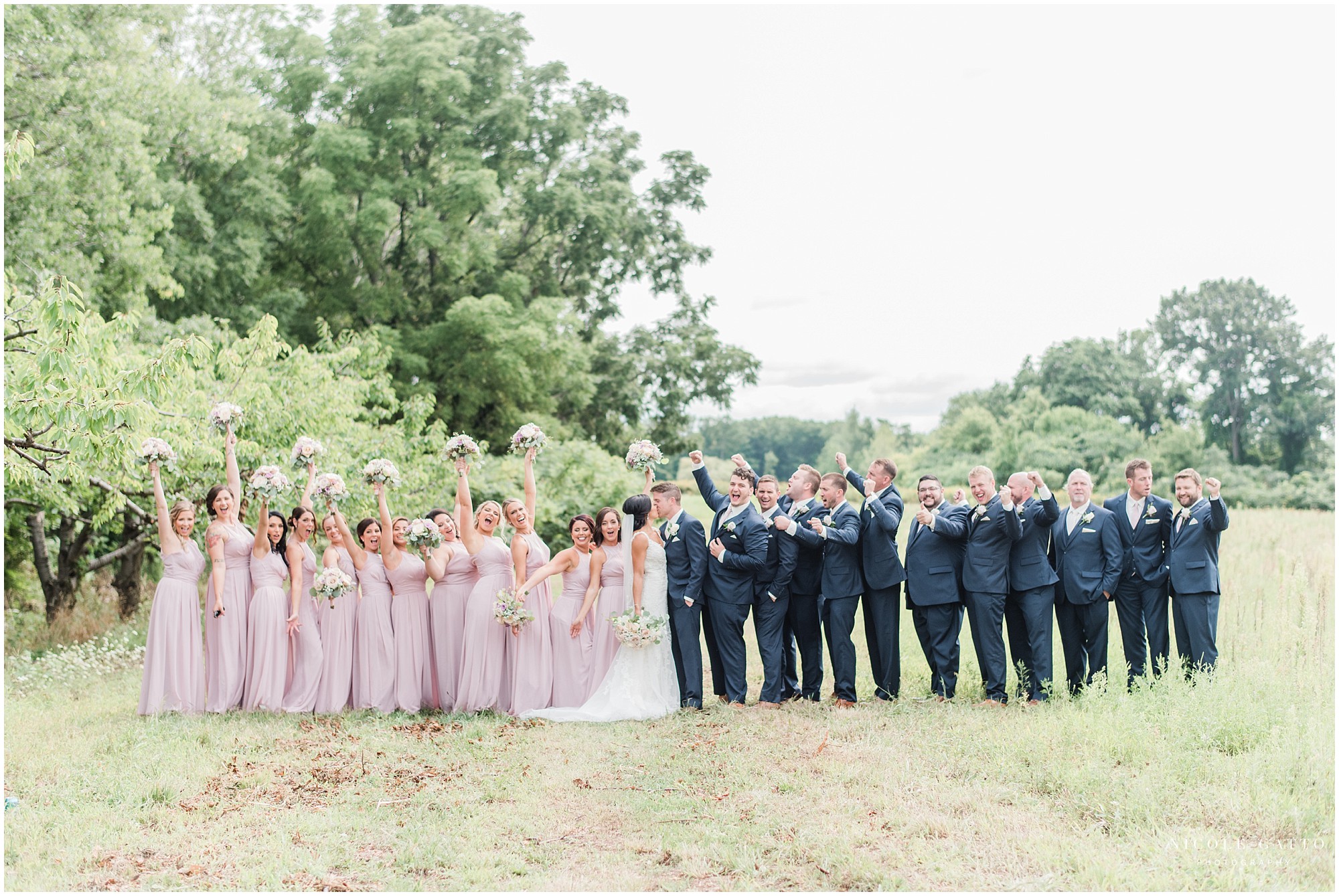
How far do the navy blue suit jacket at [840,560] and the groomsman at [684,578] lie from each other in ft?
2.97

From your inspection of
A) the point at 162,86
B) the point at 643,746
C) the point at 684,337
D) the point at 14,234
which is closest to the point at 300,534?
the point at 643,746

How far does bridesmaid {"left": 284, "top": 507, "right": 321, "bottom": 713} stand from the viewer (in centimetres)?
902

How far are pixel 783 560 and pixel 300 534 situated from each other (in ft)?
13.2

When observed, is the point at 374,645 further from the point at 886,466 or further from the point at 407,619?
the point at 886,466

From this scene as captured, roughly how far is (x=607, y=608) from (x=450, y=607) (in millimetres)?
1345

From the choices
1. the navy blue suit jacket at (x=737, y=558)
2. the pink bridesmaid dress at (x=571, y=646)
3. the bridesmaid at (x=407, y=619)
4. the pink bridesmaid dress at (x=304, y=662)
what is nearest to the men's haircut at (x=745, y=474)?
the navy blue suit jacket at (x=737, y=558)

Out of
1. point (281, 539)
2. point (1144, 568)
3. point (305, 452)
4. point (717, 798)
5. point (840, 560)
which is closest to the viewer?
point (717, 798)

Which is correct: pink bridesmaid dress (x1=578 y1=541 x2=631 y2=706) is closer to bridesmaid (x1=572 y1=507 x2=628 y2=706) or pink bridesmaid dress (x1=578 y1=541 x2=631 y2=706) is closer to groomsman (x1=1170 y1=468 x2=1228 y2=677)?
bridesmaid (x1=572 y1=507 x2=628 y2=706)

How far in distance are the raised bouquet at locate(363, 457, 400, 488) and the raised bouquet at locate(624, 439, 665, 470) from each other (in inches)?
78.5

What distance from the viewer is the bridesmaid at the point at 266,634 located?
9.03 meters

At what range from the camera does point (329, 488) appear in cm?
883

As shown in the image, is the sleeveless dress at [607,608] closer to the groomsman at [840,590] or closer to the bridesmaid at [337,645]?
the groomsman at [840,590]

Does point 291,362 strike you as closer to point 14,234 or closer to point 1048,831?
point 14,234

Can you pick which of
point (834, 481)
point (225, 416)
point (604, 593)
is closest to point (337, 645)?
point (225, 416)
